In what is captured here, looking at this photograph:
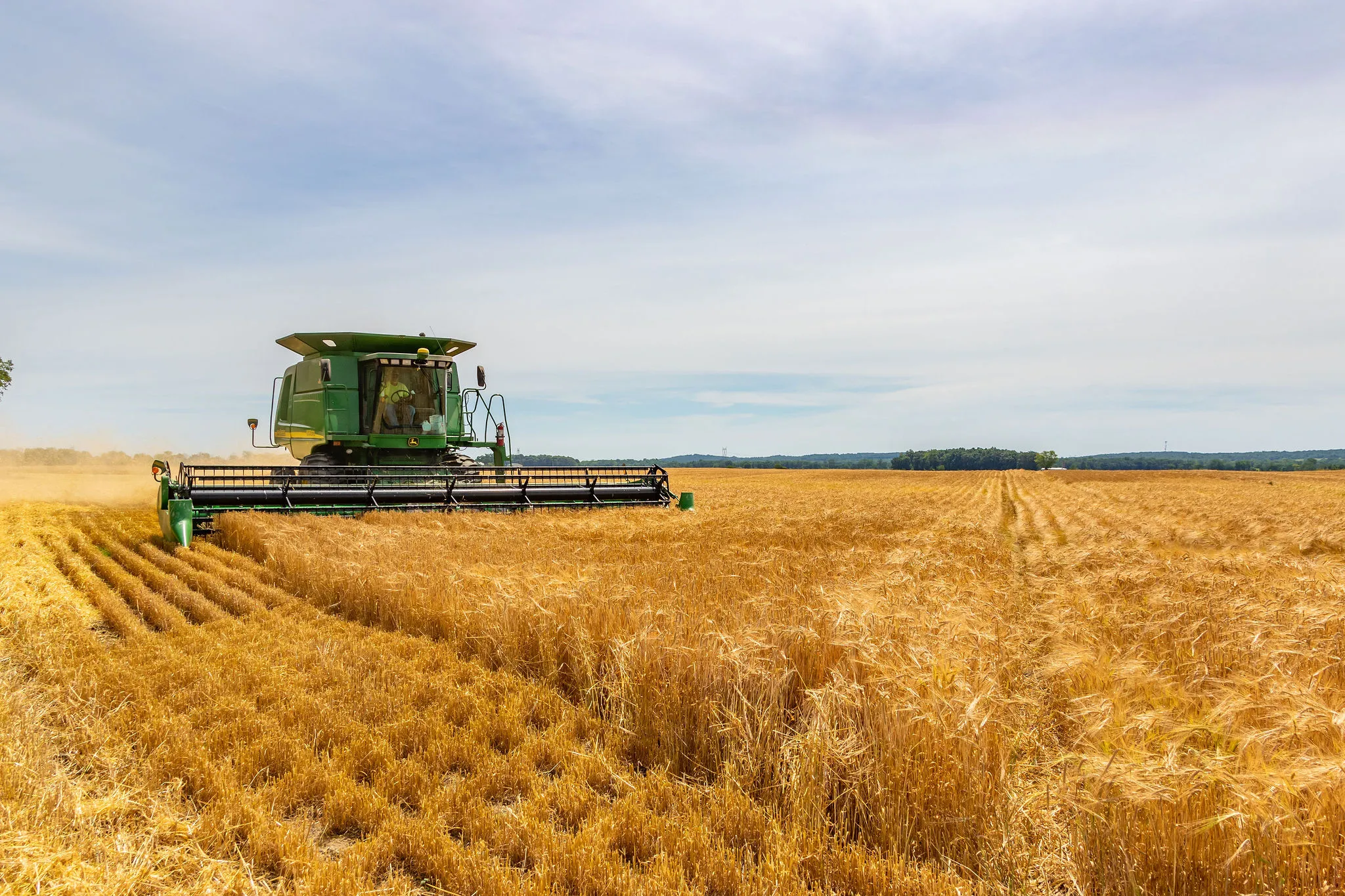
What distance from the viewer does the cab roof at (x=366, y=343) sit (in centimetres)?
1426

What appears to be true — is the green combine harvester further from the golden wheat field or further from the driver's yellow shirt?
the golden wheat field

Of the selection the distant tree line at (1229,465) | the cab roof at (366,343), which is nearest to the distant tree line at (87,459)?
the cab roof at (366,343)

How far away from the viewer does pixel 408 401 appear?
14422 mm

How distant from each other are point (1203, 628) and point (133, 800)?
586 cm

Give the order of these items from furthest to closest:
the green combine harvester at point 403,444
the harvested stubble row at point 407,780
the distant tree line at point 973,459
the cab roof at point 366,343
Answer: the distant tree line at point 973,459 → the cab roof at point 366,343 → the green combine harvester at point 403,444 → the harvested stubble row at point 407,780

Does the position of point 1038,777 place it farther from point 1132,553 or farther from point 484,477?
point 484,477

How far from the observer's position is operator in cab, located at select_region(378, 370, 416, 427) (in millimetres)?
14195

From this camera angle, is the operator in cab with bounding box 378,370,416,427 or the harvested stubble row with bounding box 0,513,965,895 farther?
the operator in cab with bounding box 378,370,416,427

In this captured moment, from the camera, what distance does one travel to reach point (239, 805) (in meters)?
3.13

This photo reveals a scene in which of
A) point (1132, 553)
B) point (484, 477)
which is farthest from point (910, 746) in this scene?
point (484, 477)

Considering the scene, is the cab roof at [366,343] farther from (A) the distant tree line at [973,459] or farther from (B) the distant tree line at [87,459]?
(A) the distant tree line at [973,459]

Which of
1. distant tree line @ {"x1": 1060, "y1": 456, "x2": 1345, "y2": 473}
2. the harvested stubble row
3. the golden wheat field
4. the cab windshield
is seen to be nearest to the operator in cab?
the cab windshield

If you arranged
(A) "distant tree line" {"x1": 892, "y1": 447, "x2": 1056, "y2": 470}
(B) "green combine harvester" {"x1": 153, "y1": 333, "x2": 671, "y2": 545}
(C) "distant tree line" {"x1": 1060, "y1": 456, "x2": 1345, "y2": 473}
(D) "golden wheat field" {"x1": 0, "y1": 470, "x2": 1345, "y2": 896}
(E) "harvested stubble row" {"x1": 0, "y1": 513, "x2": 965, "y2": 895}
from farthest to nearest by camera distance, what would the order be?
(A) "distant tree line" {"x1": 892, "y1": 447, "x2": 1056, "y2": 470}, (C) "distant tree line" {"x1": 1060, "y1": 456, "x2": 1345, "y2": 473}, (B) "green combine harvester" {"x1": 153, "y1": 333, "x2": 671, "y2": 545}, (E) "harvested stubble row" {"x1": 0, "y1": 513, "x2": 965, "y2": 895}, (D) "golden wheat field" {"x1": 0, "y1": 470, "x2": 1345, "y2": 896}

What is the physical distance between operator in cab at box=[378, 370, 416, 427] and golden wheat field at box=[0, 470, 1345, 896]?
7189 mm
